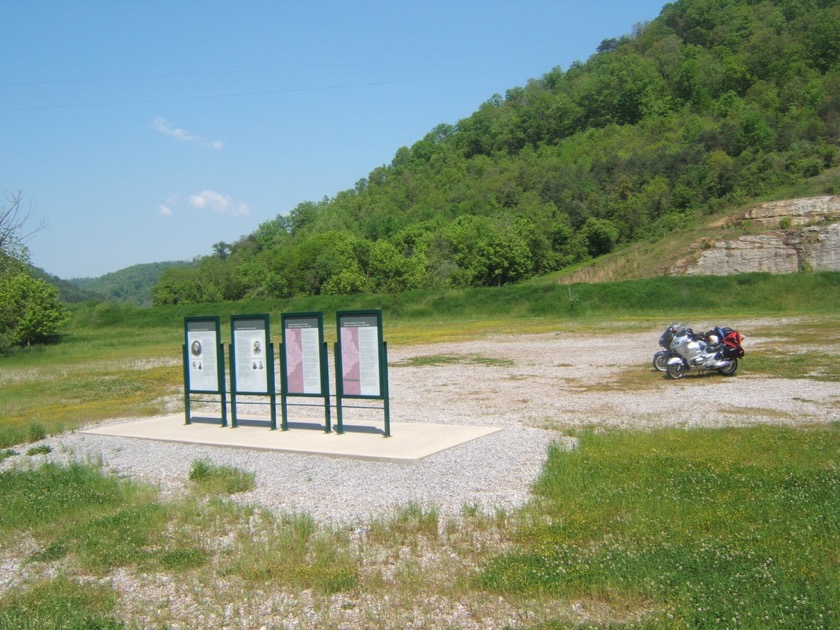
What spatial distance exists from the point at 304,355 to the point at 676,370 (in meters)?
10.6

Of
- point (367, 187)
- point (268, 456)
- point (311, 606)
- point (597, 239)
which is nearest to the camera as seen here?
point (311, 606)

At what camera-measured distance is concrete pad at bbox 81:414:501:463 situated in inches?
475

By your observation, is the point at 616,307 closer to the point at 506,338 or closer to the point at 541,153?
the point at 506,338

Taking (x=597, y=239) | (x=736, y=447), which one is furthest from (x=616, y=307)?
(x=736, y=447)

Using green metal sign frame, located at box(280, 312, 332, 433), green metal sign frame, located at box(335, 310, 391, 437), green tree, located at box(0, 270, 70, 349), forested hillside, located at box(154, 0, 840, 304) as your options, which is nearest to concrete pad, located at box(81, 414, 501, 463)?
green metal sign frame, located at box(335, 310, 391, 437)

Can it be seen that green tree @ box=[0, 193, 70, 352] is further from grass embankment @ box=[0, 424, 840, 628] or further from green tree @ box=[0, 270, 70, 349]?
grass embankment @ box=[0, 424, 840, 628]

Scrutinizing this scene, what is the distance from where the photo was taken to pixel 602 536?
7285 mm

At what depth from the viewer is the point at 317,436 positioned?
1380 centimetres

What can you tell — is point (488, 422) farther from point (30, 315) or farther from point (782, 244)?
point (30, 315)

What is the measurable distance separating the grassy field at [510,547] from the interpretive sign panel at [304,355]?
134 inches

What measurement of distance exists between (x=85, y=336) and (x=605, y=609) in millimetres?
71007

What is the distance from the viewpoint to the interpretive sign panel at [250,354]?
15016 mm

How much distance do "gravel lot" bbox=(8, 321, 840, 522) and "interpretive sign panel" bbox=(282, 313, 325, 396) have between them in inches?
65.9

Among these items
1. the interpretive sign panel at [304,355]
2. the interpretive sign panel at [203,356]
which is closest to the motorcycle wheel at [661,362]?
the interpretive sign panel at [304,355]
